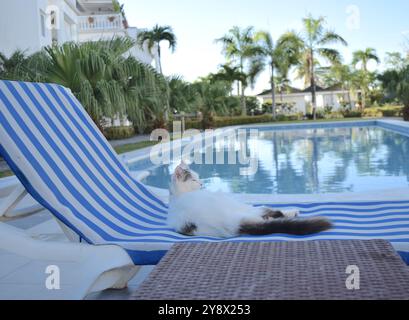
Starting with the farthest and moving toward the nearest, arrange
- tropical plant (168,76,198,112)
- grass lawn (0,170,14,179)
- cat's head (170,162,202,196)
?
tropical plant (168,76,198,112), grass lawn (0,170,14,179), cat's head (170,162,202,196)

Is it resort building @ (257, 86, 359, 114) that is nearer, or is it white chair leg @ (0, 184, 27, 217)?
white chair leg @ (0, 184, 27, 217)

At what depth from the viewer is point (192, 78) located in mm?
37469

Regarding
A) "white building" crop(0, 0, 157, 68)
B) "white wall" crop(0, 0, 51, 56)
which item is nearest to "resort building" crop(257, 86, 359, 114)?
"white building" crop(0, 0, 157, 68)

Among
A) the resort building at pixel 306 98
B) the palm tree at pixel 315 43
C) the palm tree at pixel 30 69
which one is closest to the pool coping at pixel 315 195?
the palm tree at pixel 30 69

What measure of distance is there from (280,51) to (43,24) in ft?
56.4

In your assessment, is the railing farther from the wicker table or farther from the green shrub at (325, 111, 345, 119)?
the wicker table

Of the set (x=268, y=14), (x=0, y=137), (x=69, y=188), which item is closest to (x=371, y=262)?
(x=69, y=188)

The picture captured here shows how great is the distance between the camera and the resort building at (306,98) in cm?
3984

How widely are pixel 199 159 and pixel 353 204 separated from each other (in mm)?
9183

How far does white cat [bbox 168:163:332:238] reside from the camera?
2555mm

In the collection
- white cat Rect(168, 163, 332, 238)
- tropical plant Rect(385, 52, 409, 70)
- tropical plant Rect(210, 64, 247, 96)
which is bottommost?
white cat Rect(168, 163, 332, 238)

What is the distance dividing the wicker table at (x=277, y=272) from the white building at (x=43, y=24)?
9.62m

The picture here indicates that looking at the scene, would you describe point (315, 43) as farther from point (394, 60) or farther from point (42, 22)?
point (42, 22)

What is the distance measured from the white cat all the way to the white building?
8848 millimetres
